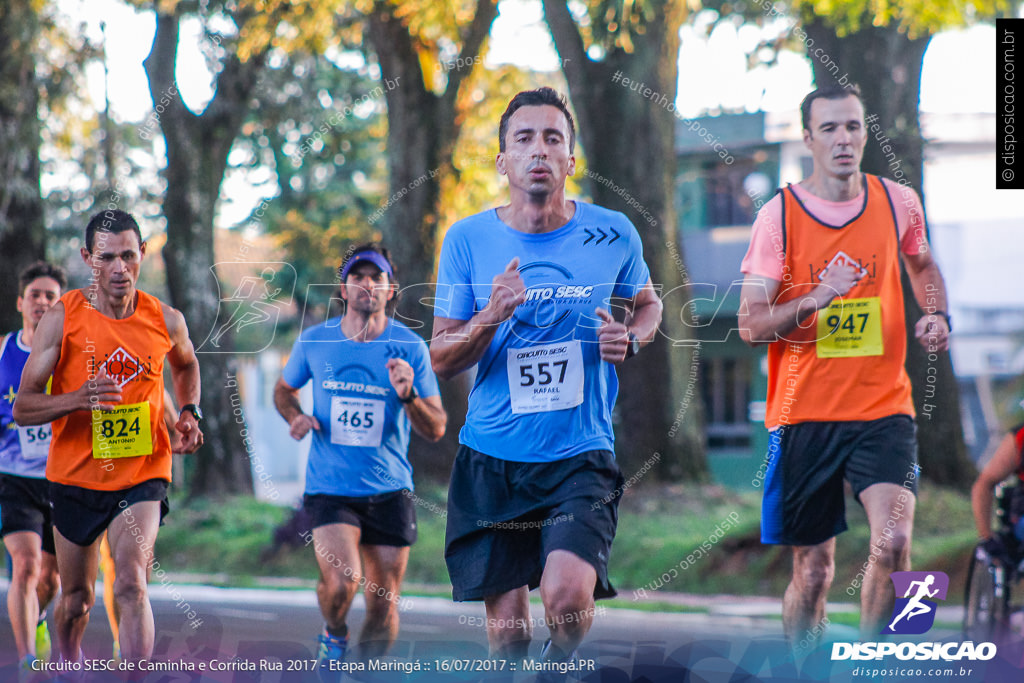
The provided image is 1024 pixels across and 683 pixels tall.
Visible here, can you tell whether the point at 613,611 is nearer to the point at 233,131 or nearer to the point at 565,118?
the point at 565,118

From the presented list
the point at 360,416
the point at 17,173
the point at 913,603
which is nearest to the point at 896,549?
the point at 913,603

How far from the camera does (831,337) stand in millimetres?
4645

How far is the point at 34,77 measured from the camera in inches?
449

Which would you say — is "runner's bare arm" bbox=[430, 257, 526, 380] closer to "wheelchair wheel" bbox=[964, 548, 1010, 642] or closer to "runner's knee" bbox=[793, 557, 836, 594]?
"runner's knee" bbox=[793, 557, 836, 594]

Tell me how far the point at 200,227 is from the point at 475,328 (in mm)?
10079

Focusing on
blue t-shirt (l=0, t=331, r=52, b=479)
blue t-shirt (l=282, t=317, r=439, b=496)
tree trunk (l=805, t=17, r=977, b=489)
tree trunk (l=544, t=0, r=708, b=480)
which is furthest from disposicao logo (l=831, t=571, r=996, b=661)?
tree trunk (l=544, t=0, r=708, b=480)

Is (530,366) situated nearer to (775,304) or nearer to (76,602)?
(775,304)

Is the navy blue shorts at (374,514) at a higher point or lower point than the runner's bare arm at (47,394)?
lower

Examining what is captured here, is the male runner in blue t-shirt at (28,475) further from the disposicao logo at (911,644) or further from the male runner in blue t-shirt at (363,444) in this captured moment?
the disposicao logo at (911,644)

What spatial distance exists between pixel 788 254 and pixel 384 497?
2.40m

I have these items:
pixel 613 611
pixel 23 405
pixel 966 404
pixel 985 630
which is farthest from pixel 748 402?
pixel 23 405


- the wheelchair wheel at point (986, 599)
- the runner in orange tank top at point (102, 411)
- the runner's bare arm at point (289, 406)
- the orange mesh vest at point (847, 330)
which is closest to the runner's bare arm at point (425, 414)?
the runner's bare arm at point (289, 406)

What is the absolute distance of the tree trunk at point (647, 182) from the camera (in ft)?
32.2

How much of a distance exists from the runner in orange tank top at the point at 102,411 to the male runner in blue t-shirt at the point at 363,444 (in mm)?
852
